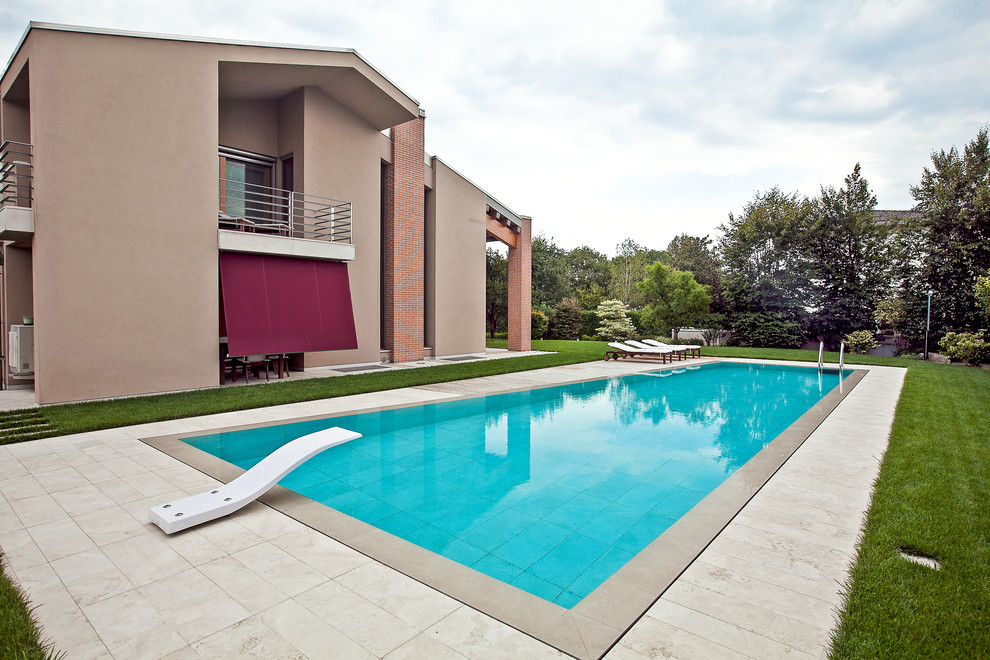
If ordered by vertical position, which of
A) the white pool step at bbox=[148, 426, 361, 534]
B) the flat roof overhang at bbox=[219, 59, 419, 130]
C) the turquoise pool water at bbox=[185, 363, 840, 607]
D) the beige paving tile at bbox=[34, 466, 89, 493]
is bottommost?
the turquoise pool water at bbox=[185, 363, 840, 607]

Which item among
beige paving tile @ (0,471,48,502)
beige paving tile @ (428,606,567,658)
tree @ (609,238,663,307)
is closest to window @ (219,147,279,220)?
beige paving tile @ (0,471,48,502)

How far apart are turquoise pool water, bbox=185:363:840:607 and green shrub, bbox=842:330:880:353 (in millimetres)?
16156

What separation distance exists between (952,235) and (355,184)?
25070 mm

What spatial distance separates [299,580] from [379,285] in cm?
1273

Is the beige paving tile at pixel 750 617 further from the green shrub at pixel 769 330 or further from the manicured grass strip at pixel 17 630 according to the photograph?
the green shrub at pixel 769 330

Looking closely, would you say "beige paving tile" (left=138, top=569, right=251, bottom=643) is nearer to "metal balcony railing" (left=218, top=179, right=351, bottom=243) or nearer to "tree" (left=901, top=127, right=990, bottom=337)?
"metal balcony railing" (left=218, top=179, right=351, bottom=243)

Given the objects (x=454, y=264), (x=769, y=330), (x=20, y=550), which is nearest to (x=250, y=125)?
(x=454, y=264)

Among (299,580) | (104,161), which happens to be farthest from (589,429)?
(104,161)

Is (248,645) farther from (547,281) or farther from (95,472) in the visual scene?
(547,281)

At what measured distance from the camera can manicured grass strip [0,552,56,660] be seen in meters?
2.36

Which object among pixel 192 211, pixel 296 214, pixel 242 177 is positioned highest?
pixel 242 177

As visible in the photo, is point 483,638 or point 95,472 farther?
point 95,472

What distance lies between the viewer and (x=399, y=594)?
3.03 meters

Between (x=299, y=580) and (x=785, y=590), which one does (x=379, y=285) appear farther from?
(x=785, y=590)
